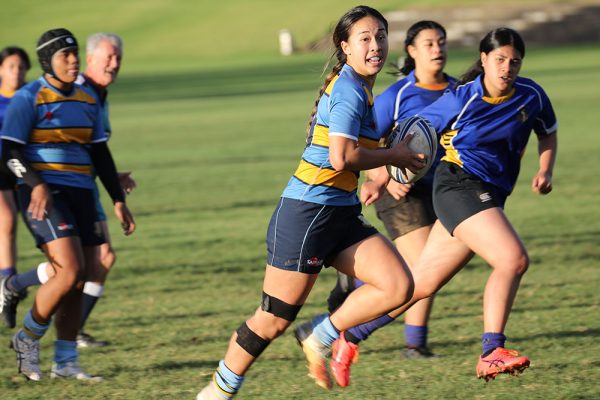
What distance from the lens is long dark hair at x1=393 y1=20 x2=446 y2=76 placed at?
714cm

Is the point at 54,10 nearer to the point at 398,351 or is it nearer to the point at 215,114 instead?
the point at 215,114

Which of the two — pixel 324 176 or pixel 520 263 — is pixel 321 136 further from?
pixel 520 263

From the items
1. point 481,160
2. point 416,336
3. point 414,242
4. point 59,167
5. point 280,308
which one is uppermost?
point 59,167

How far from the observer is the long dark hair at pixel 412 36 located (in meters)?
7.14

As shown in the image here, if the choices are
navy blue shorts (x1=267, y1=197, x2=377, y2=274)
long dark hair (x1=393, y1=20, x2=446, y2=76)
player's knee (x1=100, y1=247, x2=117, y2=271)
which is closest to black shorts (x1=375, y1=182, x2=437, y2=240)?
long dark hair (x1=393, y1=20, x2=446, y2=76)

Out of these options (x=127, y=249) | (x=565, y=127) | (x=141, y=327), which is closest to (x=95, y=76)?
(x=141, y=327)

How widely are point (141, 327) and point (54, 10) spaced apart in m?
72.5

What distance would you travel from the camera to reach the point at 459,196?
616 cm

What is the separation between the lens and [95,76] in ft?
23.9

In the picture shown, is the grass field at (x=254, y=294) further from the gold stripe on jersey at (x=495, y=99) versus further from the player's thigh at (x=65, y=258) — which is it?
the gold stripe on jersey at (x=495, y=99)

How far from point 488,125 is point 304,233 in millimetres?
1498

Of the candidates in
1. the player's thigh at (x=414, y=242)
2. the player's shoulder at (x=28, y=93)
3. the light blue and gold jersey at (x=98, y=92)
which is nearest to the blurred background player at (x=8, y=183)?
the light blue and gold jersey at (x=98, y=92)

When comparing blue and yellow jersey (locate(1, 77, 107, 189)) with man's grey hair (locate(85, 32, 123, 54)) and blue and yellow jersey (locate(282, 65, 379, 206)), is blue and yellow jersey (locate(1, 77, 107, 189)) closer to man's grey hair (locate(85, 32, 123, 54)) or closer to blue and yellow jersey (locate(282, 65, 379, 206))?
man's grey hair (locate(85, 32, 123, 54))

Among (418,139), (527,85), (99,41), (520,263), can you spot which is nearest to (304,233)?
(418,139)
